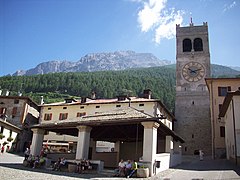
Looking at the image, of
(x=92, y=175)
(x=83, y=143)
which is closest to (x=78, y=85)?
(x=83, y=143)

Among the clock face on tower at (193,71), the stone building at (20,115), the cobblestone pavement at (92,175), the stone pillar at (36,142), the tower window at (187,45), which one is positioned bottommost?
the cobblestone pavement at (92,175)

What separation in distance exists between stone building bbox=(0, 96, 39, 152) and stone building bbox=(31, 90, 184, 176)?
2.43 metres

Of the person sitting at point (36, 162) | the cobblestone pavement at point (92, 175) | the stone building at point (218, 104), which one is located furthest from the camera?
the stone building at point (218, 104)

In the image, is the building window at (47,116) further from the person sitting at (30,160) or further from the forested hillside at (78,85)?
the forested hillside at (78,85)

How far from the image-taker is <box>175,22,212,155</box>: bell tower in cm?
4412

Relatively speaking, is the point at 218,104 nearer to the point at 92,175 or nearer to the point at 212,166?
the point at 212,166

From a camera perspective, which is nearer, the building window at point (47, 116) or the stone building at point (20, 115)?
the stone building at point (20, 115)

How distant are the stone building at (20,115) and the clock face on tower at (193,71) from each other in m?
29.8

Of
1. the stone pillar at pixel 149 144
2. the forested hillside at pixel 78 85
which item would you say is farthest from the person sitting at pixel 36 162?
the forested hillside at pixel 78 85

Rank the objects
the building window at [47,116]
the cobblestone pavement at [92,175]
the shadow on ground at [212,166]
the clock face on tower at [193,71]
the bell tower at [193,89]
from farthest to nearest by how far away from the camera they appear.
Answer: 1. the clock face on tower at [193,71]
2. the bell tower at [193,89]
3. the building window at [47,116]
4. the shadow on ground at [212,166]
5. the cobblestone pavement at [92,175]

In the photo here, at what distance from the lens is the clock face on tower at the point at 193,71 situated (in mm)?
48031

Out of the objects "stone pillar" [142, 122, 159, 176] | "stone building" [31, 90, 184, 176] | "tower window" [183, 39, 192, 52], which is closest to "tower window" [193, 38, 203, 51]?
"tower window" [183, 39, 192, 52]

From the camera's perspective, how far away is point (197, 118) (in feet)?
150

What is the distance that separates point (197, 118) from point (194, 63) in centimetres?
1119
